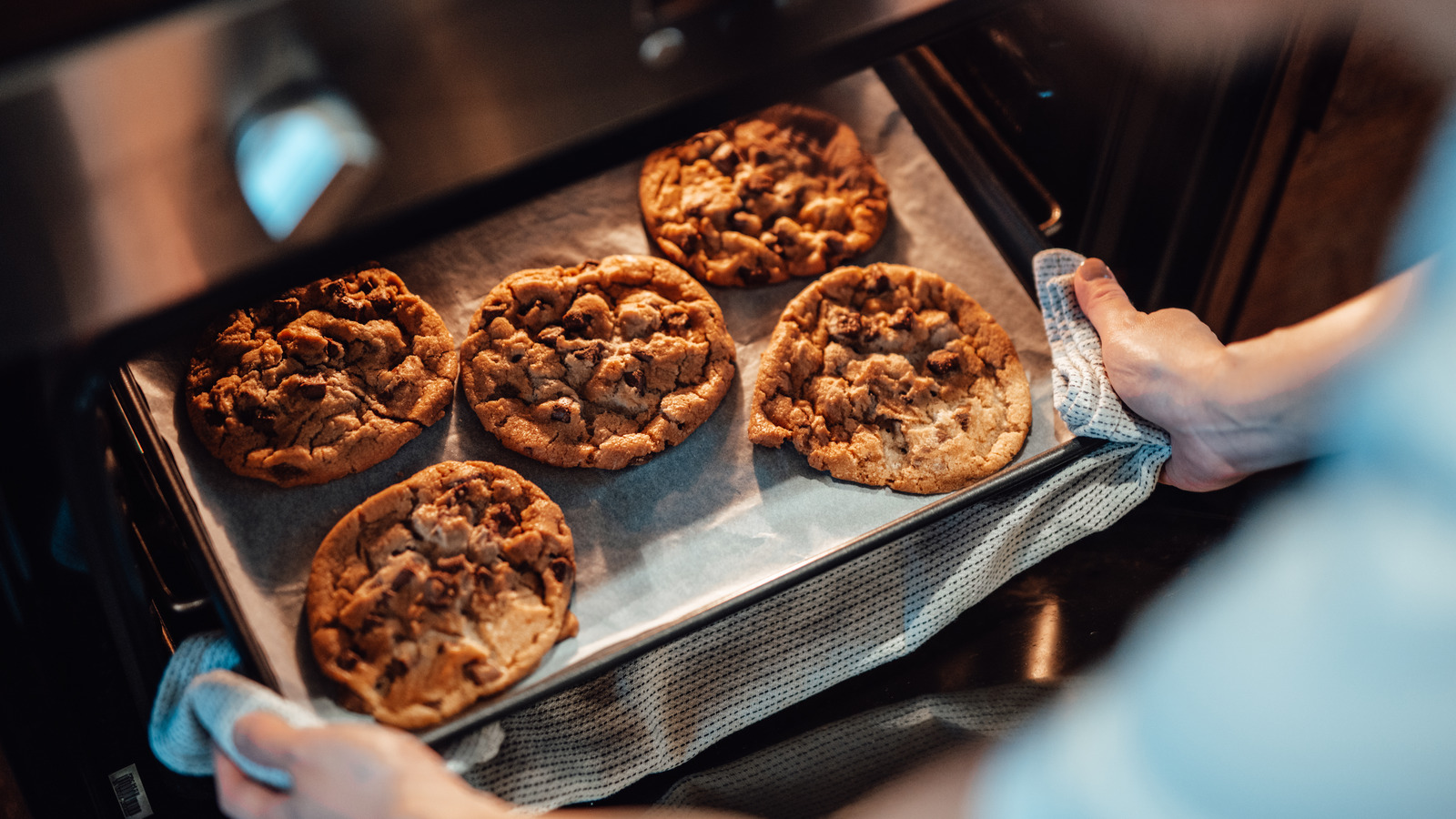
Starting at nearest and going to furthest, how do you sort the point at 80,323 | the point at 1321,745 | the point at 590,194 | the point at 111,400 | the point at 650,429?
the point at 80,323 → the point at 1321,745 → the point at 111,400 → the point at 650,429 → the point at 590,194

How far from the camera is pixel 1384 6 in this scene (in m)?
1.66

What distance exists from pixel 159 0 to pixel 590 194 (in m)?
1.04

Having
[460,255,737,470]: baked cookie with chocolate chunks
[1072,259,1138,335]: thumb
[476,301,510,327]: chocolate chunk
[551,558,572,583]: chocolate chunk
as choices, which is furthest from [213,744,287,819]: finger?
[1072,259,1138,335]: thumb

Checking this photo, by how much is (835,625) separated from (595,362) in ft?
1.96

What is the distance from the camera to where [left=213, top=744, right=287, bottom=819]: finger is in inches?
42.6

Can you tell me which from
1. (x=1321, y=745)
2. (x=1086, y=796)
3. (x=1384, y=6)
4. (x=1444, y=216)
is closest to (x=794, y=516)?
(x=1086, y=796)

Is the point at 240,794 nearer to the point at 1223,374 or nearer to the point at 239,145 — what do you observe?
the point at 239,145

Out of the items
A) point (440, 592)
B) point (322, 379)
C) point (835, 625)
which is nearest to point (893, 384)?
point (835, 625)

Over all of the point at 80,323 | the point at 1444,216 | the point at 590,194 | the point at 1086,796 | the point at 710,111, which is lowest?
the point at 1086,796

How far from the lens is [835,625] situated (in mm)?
1535

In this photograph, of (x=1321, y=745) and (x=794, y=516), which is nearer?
(x=1321, y=745)

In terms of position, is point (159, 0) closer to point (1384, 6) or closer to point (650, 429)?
point (650, 429)

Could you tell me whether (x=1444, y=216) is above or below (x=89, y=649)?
above

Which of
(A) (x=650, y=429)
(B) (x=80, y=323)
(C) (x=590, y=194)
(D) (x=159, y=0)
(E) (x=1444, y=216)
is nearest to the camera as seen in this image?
(B) (x=80, y=323)
